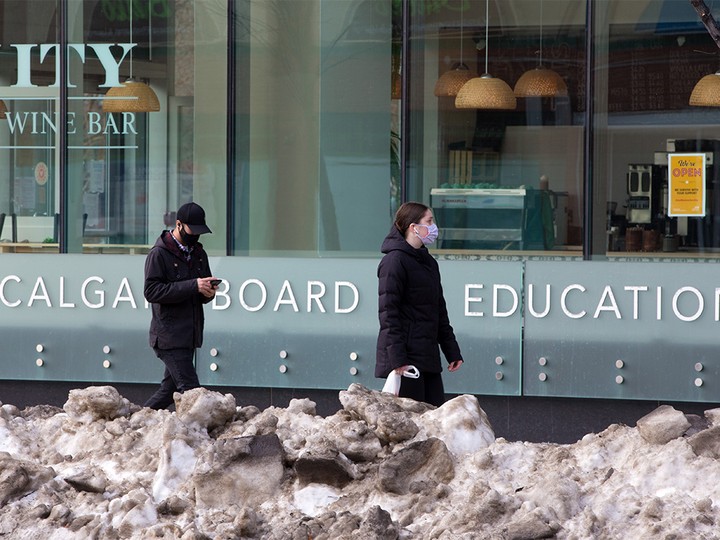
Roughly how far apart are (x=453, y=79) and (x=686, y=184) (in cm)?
216

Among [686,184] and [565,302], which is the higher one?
[686,184]

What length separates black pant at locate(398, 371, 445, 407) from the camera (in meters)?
7.90

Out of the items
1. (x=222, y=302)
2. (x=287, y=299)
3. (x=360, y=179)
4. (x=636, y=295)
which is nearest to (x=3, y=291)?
(x=222, y=302)

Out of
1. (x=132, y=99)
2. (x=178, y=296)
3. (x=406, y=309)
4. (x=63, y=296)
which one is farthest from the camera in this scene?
(x=132, y=99)

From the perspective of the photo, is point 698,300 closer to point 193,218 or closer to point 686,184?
point 686,184

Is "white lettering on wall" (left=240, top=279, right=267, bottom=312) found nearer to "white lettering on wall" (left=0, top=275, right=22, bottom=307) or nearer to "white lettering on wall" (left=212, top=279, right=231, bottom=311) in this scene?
"white lettering on wall" (left=212, top=279, right=231, bottom=311)

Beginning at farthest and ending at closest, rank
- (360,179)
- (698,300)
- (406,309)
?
(360,179) < (698,300) < (406,309)

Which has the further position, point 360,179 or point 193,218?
point 360,179

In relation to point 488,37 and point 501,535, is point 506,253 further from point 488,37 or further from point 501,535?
point 501,535

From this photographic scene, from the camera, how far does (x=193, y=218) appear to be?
871 cm

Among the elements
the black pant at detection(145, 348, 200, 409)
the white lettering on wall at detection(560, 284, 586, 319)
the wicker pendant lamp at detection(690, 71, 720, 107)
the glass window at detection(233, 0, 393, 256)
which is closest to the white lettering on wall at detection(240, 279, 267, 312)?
the glass window at detection(233, 0, 393, 256)

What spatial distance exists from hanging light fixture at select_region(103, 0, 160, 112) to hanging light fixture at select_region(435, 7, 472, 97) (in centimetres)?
257

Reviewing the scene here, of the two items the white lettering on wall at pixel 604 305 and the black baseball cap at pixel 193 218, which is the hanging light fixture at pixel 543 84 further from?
the black baseball cap at pixel 193 218

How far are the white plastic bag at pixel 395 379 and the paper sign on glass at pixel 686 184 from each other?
428 centimetres
